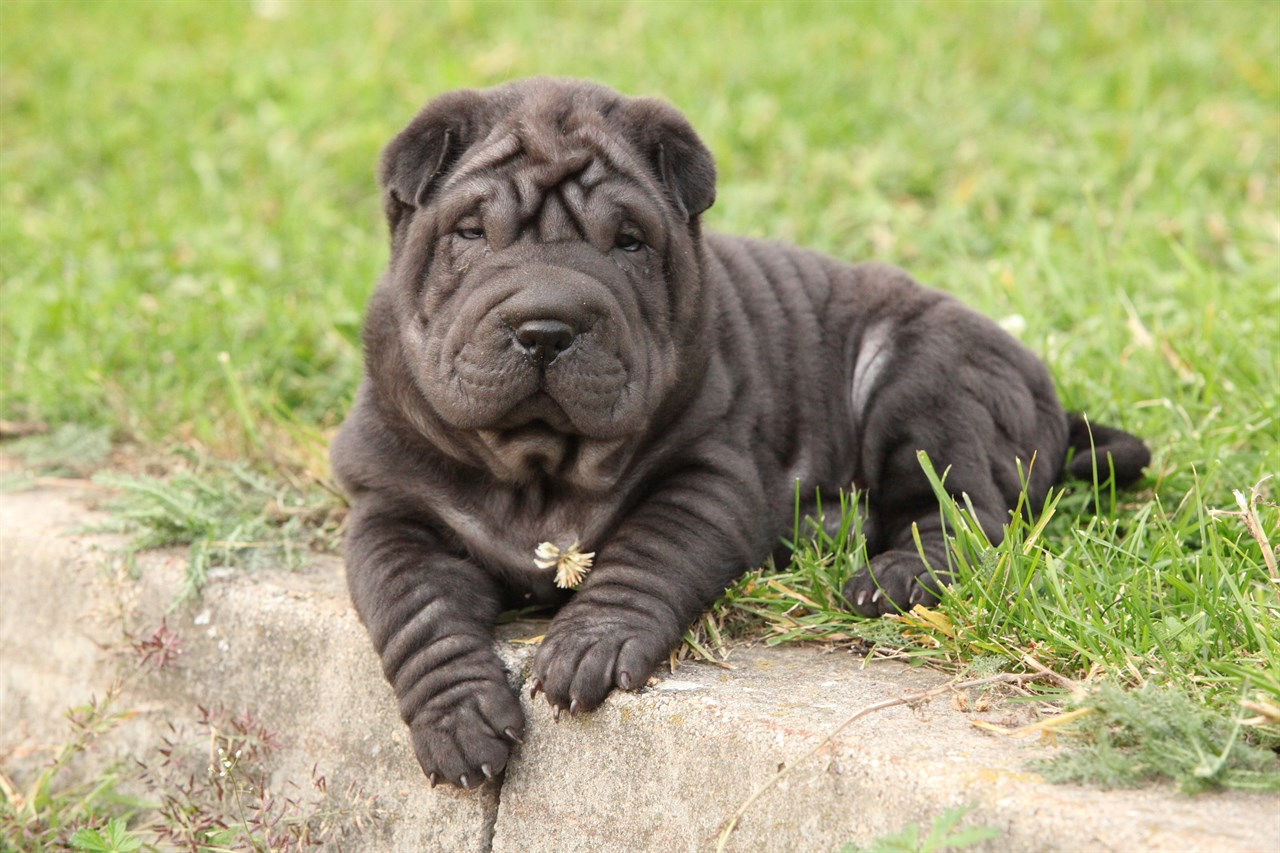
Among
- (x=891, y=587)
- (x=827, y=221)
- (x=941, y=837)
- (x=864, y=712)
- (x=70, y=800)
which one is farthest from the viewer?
(x=827, y=221)

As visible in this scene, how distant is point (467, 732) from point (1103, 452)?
7.60ft

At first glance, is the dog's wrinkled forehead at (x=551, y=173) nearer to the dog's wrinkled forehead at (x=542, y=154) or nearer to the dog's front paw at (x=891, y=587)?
the dog's wrinkled forehead at (x=542, y=154)

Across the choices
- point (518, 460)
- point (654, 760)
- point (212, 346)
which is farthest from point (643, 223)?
point (212, 346)

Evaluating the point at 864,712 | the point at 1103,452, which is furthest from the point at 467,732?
the point at 1103,452

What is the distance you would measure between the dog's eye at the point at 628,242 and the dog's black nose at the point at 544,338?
16.8 inches

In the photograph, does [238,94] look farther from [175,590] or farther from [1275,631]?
[1275,631]

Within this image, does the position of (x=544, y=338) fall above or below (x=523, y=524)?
above

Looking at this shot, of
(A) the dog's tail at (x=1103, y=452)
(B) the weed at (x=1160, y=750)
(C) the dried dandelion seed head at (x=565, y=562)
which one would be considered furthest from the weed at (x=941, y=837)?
(A) the dog's tail at (x=1103, y=452)

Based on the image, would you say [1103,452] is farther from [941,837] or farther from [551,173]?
[941,837]

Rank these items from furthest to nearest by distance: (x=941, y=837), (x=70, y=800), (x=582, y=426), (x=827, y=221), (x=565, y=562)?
1. (x=827, y=221)
2. (x=70, y=800)
3. (x=565, y=562)
4. (x=582, y=426)
5. (x=941, y=837)

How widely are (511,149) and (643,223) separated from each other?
394mm

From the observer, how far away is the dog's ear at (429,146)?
3.82 meters

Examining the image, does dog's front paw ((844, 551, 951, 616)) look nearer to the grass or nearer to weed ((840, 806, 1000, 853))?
the grass

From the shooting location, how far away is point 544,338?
11.1 feet
